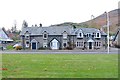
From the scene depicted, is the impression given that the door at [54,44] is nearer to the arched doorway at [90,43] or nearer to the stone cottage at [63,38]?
the stone cottage at [63,38]

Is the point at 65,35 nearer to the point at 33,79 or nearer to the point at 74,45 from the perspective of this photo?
the point at 74,45

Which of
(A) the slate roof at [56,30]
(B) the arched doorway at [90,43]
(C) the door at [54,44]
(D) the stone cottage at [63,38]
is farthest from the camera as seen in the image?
(A) the slate roof at [56,30]

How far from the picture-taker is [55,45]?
80.2 metres

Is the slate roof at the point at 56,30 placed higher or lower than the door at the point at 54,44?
higher

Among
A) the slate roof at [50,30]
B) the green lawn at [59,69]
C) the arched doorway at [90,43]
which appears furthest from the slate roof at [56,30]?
the green lawn at [59,69]

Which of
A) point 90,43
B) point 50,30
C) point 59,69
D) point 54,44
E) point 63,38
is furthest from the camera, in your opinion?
point 50,30

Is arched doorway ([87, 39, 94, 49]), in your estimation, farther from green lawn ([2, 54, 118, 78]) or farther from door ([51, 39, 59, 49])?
green lawn ([2, 54, 118, 78])

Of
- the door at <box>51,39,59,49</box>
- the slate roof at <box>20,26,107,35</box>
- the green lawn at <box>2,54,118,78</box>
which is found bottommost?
the green lawn at <box>2,54,118,78</box>

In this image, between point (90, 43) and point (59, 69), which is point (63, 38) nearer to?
point (90, 43)

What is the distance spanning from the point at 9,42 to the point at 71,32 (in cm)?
2935

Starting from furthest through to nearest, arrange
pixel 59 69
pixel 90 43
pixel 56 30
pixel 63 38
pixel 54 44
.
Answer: pixel 56 30, pixel 63 38, pixel 54 44, pixel 90 43, pixel 59 69

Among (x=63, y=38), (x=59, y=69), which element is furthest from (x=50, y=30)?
(x=59, y=69)

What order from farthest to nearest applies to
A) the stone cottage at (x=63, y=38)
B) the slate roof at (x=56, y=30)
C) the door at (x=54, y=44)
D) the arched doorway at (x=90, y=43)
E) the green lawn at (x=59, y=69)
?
the slate roof at (x=56, y=30)
the stone cottage at (x=63, y=38)
the door at (x=54, y=44)
the arched doorway at (x=90, y=43)
the green lawn at (x=59, y=69)

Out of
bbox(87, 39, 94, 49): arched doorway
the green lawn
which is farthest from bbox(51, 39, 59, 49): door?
the green lawn
